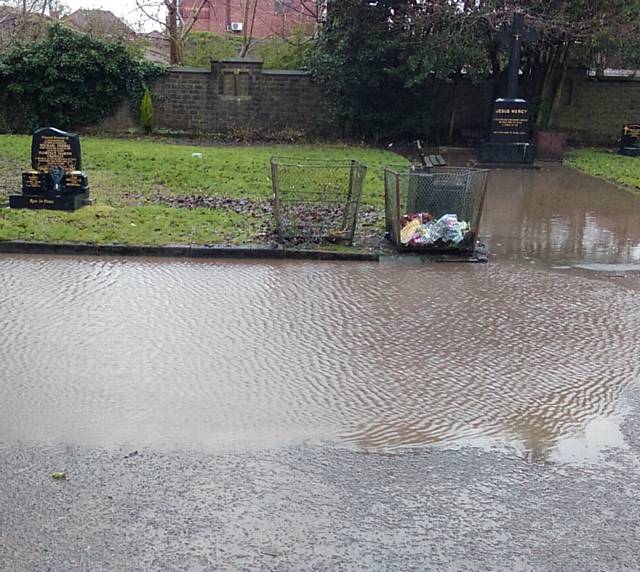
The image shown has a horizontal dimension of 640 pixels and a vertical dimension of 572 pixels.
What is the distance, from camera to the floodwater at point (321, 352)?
503cm

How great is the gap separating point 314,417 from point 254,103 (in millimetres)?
21403

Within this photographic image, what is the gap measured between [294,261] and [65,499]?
5573 millimetres

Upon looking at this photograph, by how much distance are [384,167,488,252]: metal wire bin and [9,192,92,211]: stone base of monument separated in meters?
4.56

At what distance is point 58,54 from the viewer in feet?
79.2

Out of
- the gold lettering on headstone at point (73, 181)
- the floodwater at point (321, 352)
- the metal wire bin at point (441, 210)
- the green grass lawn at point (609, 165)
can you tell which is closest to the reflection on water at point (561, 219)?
the floodwater at point (321, 352)

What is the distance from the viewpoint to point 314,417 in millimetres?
5156

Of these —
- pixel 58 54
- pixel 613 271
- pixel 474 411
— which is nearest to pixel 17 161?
pixel 58 54

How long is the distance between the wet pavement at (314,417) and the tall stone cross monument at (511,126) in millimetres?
11062

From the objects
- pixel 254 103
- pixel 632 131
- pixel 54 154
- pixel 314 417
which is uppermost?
pixel 254 103

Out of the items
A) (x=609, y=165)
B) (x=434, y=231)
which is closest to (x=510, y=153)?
(x=609, y=165)

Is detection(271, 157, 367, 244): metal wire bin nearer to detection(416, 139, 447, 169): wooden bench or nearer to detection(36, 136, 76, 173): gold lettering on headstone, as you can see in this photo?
detection(36, 136, 76, 173): gold lettering on headstone

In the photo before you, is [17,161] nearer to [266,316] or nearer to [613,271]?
[266,316]

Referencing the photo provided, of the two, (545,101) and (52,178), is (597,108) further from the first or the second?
(52,178)

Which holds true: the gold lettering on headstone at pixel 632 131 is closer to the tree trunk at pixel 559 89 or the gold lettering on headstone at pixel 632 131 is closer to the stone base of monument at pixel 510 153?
the tree trunk at pixel 559 89
